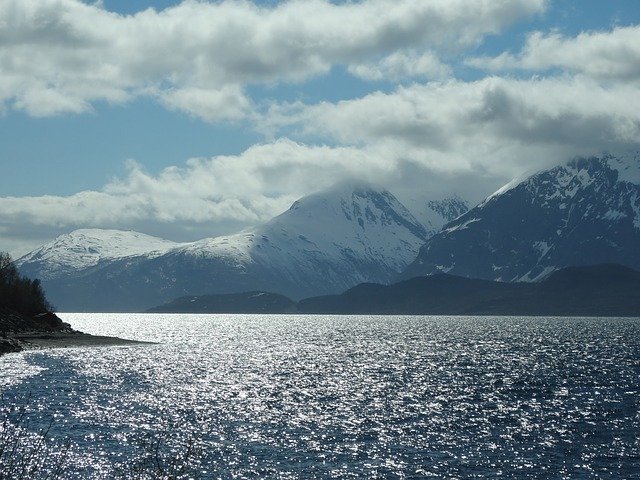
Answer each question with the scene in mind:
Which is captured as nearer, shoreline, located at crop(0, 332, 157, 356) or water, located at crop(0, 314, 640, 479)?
water, located at crop(0, 314, 640, 479)

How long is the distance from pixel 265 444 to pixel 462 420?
2375 cm

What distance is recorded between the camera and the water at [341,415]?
62.7 metres

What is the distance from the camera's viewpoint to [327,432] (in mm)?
76938

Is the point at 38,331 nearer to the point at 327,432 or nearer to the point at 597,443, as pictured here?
the point at 327,432

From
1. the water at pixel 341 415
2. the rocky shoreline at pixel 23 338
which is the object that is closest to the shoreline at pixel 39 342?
the rocky shoreline at pixel 23 338

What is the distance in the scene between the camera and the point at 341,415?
87.8m

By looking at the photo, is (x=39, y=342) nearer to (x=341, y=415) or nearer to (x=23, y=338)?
(x=23, y=338)

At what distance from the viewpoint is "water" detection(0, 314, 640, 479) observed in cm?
6269

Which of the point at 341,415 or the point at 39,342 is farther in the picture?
the point at 39,342

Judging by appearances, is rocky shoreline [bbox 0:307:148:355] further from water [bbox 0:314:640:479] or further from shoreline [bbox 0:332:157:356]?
water [bbox 0:314:640:479]

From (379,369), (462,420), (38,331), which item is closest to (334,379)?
(379,369)

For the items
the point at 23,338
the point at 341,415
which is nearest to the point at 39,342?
the point at 23,338

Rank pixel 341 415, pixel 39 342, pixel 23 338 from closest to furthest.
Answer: pixel 341 415 → pixel 39 342 → pixel 23 338

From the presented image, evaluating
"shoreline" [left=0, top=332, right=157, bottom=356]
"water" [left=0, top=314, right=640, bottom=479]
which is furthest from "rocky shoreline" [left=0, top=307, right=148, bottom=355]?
"water" [left=0, top=314, right=640, bottom=479]
